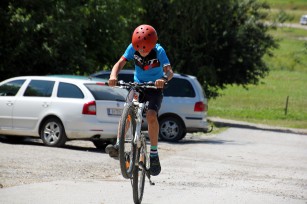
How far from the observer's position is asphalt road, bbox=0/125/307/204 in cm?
1070

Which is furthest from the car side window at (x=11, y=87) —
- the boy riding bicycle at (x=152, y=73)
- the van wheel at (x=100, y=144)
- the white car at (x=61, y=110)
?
the boy riding bicycle at (x=152, y=73)

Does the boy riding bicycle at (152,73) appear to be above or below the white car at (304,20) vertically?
below

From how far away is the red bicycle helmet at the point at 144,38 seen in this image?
9633 mm

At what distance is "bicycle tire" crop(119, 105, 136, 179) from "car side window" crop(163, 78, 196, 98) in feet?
Answer: 44.9

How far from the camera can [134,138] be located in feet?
31.9

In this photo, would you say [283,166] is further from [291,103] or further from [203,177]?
[291,103]

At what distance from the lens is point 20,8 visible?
85.7ft

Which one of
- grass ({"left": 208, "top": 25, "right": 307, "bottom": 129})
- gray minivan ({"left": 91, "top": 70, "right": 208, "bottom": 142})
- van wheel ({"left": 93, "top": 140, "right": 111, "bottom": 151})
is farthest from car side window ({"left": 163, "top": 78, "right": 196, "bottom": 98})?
grass ({"left": 208, "top": 25, "right": 307, "bottom": 129})

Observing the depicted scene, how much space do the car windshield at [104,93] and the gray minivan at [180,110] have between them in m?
4.85

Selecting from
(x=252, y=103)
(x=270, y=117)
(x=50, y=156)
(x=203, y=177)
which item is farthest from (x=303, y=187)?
(x=252, y=103)

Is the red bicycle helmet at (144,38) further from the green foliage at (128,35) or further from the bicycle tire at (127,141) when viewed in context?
the green foliage at (128,35)

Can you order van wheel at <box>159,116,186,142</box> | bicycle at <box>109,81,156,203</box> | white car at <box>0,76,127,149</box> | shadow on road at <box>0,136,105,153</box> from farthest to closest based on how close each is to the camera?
van wheel at <box>159,116,186,142</box> < shadow on road at <box>0,136,105,153</box> < white car at <box>0,76,127,149</box> < bicycle at <box>109,81,156,203</box>

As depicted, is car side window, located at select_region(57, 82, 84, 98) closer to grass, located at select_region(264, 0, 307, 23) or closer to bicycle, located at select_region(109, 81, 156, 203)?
bicycle, located at select_region(109, 81, 156, 203)

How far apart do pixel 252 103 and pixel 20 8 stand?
3432 centimetres
